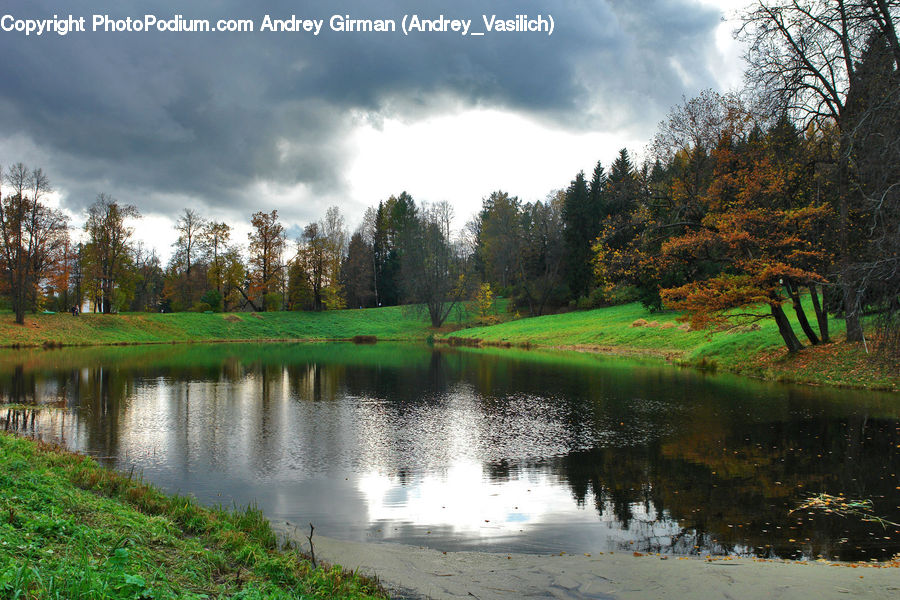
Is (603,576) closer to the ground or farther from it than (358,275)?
closer to the ground

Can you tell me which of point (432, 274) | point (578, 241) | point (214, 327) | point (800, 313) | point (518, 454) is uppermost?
point (578, 241)

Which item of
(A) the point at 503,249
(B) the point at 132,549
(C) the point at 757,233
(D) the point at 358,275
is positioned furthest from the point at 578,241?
(B) the point at 132,549

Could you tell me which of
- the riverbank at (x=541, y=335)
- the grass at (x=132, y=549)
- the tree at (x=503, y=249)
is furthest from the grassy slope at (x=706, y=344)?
the grass at (x=132, y=549)

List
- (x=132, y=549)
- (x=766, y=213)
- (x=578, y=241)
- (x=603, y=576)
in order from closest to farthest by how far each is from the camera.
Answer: (x=132, y=549), (x=603, y=576), (x=766, y=213), (x=578, y=241)

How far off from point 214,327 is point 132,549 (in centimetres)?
5959

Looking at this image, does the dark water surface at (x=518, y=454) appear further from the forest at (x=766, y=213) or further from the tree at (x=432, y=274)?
the tree at (x=432, y=274)

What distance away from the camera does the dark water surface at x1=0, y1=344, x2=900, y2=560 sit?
7.70 metres

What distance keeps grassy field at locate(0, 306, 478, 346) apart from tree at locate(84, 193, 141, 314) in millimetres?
3838

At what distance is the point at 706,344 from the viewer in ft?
101

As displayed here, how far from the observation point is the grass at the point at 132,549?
157 inches

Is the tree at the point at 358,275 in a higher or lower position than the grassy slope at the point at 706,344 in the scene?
higher

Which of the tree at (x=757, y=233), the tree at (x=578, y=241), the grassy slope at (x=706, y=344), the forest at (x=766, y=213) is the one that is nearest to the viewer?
the forest at (x=766, y=213)

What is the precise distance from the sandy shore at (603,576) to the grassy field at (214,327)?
157ft

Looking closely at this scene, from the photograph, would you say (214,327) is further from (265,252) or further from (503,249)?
(503,249)
